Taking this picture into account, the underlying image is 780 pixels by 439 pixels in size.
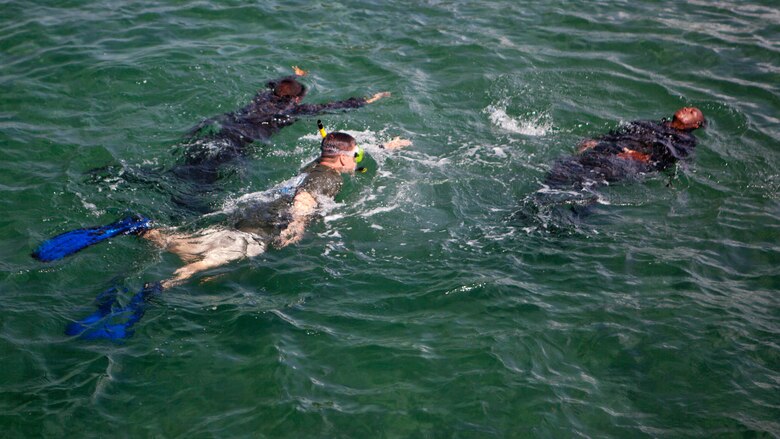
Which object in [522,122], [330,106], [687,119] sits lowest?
[522,122]

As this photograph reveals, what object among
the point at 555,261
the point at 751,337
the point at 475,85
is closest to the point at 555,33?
the point at 475,85

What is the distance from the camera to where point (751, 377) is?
662cm

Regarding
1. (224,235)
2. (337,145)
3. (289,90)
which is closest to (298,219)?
(224,235)

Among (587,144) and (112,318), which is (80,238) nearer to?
(112,318)

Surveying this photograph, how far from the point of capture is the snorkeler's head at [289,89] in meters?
10.8

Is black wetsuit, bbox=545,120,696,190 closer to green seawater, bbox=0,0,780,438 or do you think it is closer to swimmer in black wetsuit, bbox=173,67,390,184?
green seawater, bbox=0,0,780,438

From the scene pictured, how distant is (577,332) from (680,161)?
4406 millimetres

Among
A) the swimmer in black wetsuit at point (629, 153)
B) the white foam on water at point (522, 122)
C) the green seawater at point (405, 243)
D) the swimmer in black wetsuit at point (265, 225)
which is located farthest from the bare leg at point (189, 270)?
the white foam on water at point (522, 122)

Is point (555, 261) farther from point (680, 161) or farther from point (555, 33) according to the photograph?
point (555, 33)

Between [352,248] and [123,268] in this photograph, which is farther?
[352,248]

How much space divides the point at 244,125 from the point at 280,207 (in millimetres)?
2582

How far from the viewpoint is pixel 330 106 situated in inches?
414

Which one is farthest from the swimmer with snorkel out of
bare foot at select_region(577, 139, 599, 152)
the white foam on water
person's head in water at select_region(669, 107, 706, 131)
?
person's head in water at select_region(669, 107, 706, 131)

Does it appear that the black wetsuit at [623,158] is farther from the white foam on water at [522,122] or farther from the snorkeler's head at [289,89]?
the snorkeler's head at [289,89]
